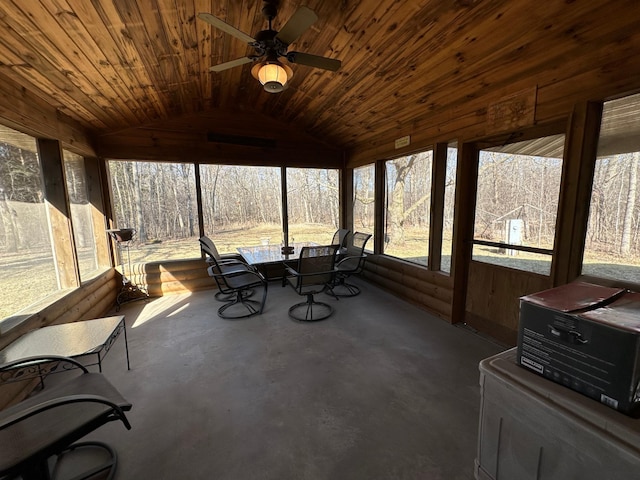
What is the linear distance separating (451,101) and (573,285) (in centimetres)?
238

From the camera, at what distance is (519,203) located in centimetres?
262

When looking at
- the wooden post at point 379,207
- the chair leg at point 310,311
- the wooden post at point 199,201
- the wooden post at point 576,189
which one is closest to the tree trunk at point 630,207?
the wooden post at point 576,189

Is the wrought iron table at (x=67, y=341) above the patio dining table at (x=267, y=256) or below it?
below

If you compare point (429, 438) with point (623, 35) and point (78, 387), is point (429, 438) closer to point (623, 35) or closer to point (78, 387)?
point (78, 387)

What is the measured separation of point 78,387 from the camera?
5.03ft

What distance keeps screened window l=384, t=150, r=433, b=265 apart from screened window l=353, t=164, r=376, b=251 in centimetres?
34

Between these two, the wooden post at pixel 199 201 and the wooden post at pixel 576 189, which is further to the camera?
the wooden post at pixel 199 201

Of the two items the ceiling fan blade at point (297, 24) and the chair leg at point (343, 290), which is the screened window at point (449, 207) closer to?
the chair leg at point (343, 290)

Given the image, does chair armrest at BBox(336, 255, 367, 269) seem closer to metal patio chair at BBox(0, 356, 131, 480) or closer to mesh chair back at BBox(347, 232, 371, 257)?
mesh chair back at BBox(347, 232, 371, 257)

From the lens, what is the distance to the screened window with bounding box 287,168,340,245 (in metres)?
5.23

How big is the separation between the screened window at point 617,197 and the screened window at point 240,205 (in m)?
3.98

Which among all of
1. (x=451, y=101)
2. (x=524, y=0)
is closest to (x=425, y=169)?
(x=451, y=101)

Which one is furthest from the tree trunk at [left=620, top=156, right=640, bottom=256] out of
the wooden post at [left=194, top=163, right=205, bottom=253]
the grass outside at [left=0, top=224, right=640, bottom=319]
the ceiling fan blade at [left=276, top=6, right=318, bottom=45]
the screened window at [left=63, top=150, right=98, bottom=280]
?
the screened window at [left=63, top=150, right=98, bottom=280]

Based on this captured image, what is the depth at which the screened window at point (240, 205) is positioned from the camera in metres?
4.69
